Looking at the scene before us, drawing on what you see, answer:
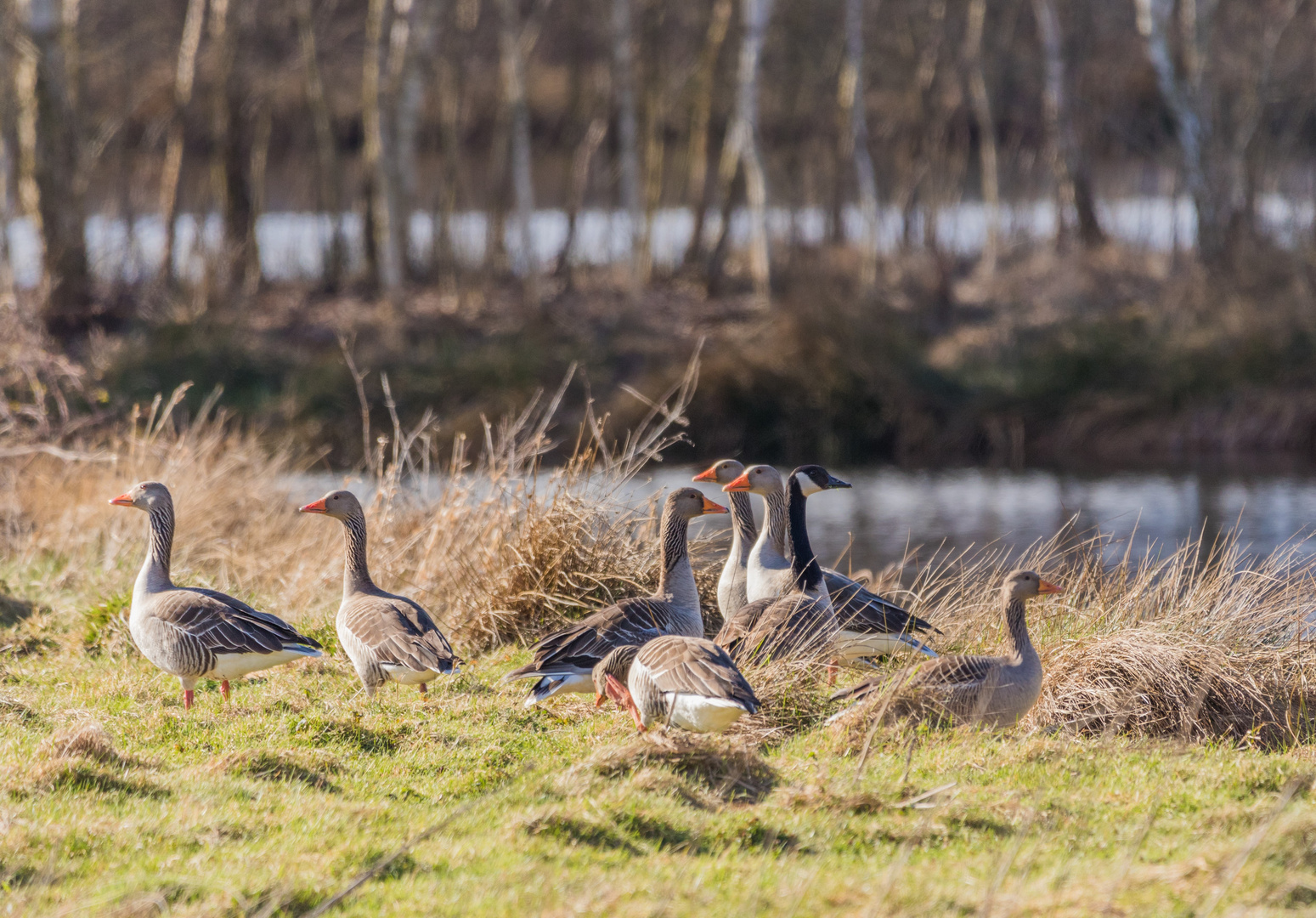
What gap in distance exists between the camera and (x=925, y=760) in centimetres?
684

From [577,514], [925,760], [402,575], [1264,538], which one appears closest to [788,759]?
[925,760]

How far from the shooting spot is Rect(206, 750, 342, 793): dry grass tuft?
255 inches

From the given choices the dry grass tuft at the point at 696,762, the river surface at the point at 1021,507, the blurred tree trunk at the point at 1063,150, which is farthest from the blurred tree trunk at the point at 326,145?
the dry grass tuft at the point at 696,762

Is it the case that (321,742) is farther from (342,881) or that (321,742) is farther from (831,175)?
(831,175)

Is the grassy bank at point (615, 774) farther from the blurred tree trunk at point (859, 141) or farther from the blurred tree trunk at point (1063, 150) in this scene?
the blurred tree trunk at point (1063, 150)

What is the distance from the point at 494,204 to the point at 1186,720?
30.2 metres

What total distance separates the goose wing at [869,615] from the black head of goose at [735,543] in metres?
0.67

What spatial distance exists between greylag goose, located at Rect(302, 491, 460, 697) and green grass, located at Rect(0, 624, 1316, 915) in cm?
26

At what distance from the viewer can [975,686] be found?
7.17 metres

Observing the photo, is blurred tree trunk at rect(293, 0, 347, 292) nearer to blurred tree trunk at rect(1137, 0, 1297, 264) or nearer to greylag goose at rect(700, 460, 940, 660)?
blurred tree trunk at rect(1137, 0, 1297, 264)

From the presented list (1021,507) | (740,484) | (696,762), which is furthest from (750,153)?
(696,762)

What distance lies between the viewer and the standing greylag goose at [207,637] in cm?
766

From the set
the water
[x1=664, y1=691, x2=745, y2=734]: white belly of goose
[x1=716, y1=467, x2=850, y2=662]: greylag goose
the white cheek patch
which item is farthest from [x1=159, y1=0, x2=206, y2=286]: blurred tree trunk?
[x1=664, y1=691, x2=745, y2=734]: white belly of goose

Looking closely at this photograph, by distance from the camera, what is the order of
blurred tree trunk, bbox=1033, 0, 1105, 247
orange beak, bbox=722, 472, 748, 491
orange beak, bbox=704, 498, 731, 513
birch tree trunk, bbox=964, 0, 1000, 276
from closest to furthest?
1. orange beak, bbox=704, 498, 731, 513
2. orange beak, bbox=722, 472, 748, 491
3. blurred tree trunk, bbox=1033, 0, 1105, 247
4. birch tree trunk, bbox=964, 0, 1000, 276
